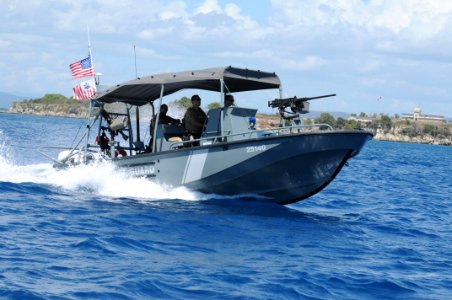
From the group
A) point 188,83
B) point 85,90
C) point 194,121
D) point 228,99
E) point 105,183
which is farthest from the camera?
point 85,90

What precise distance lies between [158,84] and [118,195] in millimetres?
2686

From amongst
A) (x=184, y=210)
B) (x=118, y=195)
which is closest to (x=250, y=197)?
(x=184, y=210)

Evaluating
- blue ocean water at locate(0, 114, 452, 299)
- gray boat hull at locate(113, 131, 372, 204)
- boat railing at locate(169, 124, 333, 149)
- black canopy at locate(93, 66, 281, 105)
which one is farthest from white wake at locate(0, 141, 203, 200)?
black canopy at locate(93, 66, 281, 105)

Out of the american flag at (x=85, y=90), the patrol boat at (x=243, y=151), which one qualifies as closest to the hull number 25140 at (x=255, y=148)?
the patrol boat at (x=243, y=151)

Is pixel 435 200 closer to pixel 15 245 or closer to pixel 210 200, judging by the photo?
pixel 210 200

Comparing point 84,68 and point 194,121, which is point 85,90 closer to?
point 84,68

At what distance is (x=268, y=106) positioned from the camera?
16.8m

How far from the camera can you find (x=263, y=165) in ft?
51.5

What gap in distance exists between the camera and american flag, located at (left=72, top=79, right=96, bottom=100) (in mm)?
19078

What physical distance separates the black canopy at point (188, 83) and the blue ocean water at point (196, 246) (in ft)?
6.65

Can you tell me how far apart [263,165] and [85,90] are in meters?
5.78

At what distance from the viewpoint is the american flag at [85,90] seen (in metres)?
19.1

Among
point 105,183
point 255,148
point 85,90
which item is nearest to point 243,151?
point 255,148

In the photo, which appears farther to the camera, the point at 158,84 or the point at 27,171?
the point at 27,171
